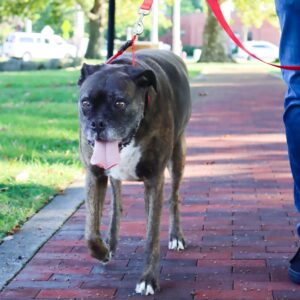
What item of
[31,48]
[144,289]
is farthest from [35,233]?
[31,48]

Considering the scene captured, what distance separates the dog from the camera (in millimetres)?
3906

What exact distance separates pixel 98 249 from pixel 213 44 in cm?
3727

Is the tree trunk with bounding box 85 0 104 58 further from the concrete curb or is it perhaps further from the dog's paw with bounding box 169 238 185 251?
the dog's paw with bounding box 169 238 185 251

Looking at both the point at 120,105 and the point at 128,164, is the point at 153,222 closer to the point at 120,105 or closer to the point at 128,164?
the point at 128,164

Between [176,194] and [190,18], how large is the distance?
82.2 m

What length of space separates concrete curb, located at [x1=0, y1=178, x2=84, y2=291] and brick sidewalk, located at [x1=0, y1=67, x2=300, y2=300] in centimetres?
6

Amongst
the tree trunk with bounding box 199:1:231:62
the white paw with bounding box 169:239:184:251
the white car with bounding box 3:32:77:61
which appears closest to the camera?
the white paw with bounding box 169:239:184:251

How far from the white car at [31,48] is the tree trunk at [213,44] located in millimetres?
12961

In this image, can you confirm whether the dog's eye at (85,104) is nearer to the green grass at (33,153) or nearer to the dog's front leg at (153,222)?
the dog's front leg at (153,222)

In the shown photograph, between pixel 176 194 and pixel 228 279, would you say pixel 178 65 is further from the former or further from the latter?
pixel 228 279

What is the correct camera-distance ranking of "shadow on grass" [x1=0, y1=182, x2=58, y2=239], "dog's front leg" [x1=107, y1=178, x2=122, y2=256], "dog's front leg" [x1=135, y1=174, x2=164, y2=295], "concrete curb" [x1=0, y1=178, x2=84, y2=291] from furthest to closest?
1. "shadow on grass" [x1=0, y1=182, x2=58, y2=239]
2. "dog's front leg" [x1=107, y1=178, x2=122, y2=256]
3. "concrete curb" [x1=0, y1=178, x2=84, y2=291]
4. "dog's front leg" [x1=135, y1=174, x2=164, y2=295]

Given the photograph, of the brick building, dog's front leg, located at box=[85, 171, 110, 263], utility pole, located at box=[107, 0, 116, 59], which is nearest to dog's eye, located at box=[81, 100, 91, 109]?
dog's front leg, located at box=[85, 171, 110, 263]

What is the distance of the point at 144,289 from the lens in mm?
4199

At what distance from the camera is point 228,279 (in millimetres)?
4430
